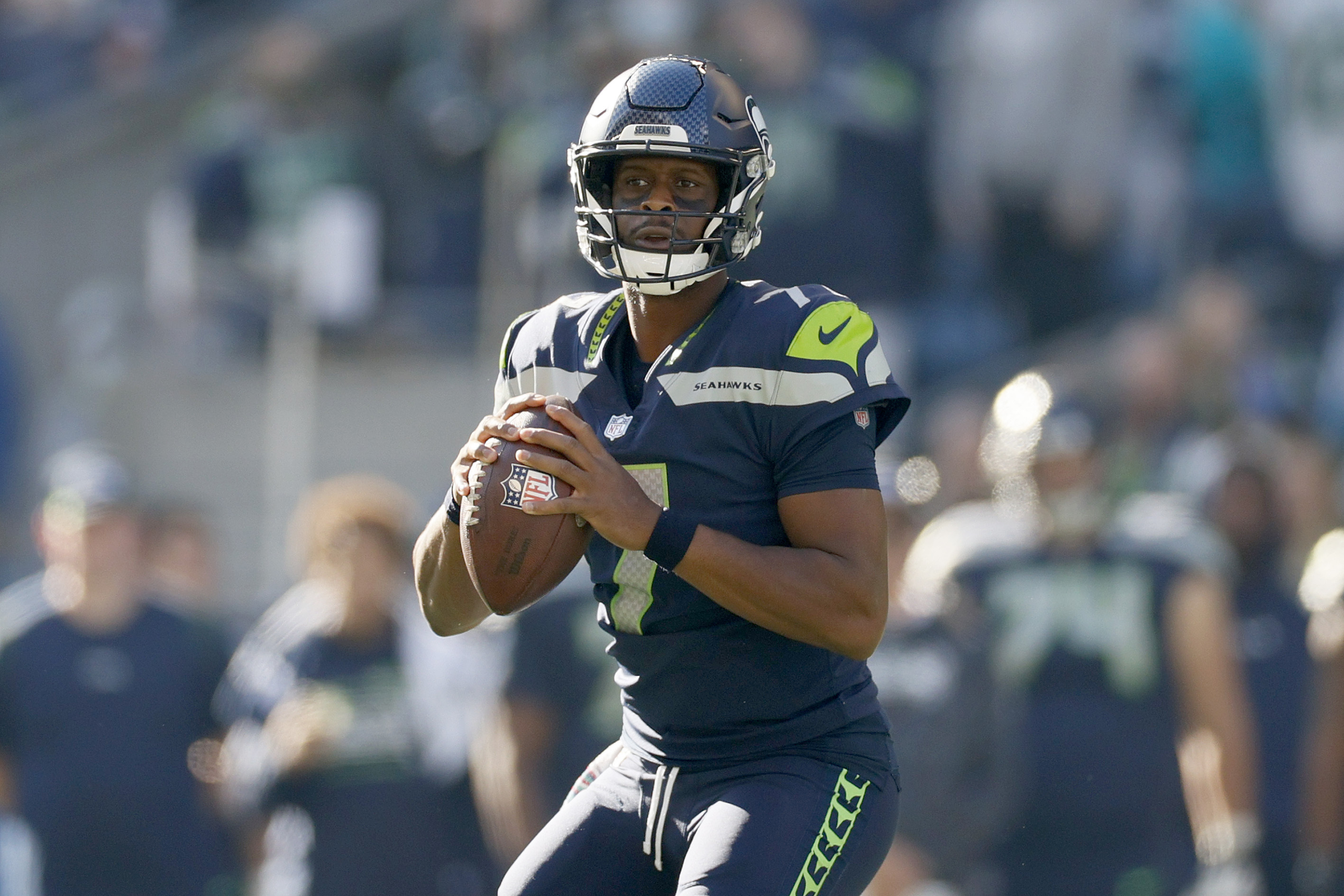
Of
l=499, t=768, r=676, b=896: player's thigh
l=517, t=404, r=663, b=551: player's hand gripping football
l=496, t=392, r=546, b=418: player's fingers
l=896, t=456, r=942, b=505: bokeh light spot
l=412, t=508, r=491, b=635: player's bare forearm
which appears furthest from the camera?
l=896, t=456, r=942, b=505: bokeh light spot

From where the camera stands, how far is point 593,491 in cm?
291

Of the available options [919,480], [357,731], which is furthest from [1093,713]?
[357,731]

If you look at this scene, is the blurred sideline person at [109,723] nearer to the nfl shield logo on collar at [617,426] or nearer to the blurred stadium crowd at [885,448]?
the blurred stadium crowd at [885,448]

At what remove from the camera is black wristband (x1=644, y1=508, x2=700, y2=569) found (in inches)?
115

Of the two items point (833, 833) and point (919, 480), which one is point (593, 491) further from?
point (919, 480)

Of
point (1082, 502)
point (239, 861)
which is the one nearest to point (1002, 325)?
point (1082, 502)

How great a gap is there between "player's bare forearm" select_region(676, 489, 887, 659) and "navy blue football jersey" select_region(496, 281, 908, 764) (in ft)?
0.17

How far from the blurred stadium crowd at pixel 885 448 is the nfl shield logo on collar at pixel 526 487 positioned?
348cm

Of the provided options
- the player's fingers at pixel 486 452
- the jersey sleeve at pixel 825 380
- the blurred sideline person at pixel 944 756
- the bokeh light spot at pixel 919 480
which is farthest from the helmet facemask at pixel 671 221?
the bokeh light spot at pixel 919 480

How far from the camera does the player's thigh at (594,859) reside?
3.14 metres

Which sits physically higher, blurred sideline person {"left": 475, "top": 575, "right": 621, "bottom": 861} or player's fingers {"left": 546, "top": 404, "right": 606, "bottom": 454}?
player's fingers {"left": 546, "top": 404, "right": 606, "bottom": 454}

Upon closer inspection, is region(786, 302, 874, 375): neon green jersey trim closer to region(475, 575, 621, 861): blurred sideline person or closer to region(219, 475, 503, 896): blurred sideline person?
region(475, 575, 621, 861): blurred sideline person

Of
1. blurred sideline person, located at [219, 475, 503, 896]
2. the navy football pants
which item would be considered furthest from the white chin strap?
blurred sideline person, located at [219, 475, 503, 896]

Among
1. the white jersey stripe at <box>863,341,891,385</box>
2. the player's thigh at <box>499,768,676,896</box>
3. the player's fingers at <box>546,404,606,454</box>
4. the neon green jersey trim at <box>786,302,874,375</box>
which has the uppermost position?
the neon green jersey trim at <box>786,302,874,375</box>
